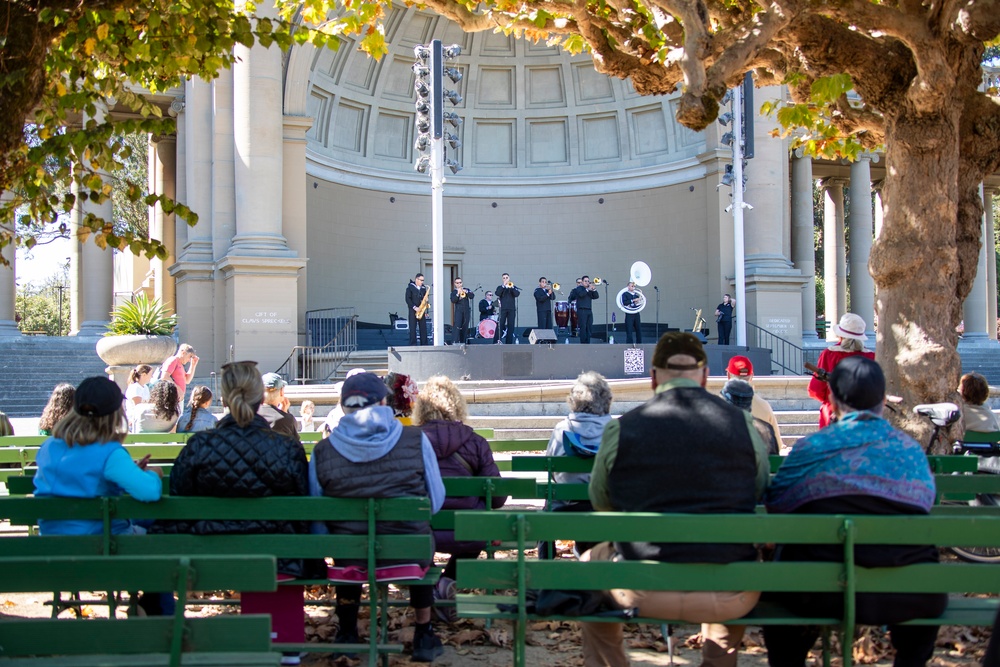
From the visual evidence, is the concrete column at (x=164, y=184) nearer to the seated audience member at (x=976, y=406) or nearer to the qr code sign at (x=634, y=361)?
the qr code sign at (x=634, y=361)

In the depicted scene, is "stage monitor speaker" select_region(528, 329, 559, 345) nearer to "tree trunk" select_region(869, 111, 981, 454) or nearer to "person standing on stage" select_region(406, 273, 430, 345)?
"person standing on stage" select_region(406, 273, 430, 345)

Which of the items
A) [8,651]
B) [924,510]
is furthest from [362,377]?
[924,510]

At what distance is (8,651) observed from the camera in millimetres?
3168

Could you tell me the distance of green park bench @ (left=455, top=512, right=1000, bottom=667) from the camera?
147 inches

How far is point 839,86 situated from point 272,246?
51.4 feet

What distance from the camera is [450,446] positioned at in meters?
5.73

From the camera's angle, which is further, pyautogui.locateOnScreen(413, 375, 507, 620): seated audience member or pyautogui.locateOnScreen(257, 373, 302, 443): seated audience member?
pyautogui.locateOnScreen(257, 373, 302, 443): seated audience member

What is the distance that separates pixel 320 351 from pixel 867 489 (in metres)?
18.7

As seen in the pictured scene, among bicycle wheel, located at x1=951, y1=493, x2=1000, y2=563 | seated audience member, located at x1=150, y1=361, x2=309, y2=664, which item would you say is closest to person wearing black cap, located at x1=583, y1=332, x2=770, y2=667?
seated audience member, located at x1=150, y1=361, x2=309, y2=664

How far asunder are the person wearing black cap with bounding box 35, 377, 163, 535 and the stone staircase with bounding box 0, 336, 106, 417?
54.5ft

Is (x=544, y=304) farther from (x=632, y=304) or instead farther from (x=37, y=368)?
(x=37, y=368)

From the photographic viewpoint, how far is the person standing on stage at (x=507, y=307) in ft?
75.6

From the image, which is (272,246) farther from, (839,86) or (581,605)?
(581,605)

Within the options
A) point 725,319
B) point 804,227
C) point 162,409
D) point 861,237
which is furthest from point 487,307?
point 162,409
